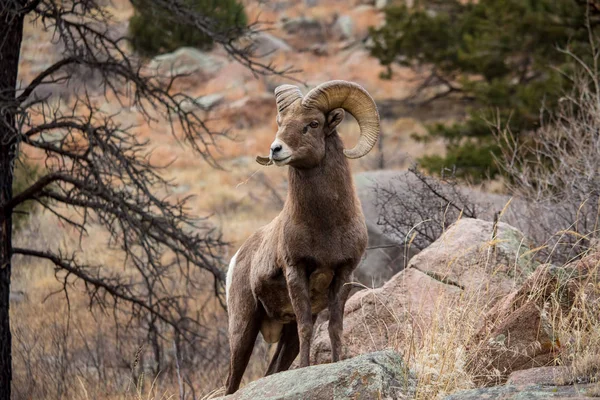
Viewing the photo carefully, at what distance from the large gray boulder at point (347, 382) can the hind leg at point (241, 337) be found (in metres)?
1.05

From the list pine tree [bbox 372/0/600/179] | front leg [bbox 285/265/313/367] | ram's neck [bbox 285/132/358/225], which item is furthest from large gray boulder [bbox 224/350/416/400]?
pine tree [bbox 372/0/600/179]

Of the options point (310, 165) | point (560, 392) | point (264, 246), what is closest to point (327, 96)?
point (310, 165)

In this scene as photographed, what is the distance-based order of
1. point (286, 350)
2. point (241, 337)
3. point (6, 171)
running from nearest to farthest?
point (241, 337)
point (286, 350)
point (6, 171)

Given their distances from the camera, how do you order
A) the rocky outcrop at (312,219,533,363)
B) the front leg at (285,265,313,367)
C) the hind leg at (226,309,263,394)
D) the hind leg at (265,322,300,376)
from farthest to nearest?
the rocky outcrop at (312,219,533,363) < the hind leg at (265,322,300,376) < the hind leg at (226,309,263,394) < the front leg at (285,265,313,367)

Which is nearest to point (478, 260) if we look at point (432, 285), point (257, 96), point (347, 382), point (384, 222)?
point (432, 285)

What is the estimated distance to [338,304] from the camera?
5.14 meters

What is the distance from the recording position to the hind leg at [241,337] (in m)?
5.69

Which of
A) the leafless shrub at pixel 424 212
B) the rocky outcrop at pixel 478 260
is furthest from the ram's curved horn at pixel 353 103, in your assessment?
the leafless shrub at pixel 424 212

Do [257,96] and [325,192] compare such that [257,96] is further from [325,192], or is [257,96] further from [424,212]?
[325,192]

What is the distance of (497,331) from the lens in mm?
5477

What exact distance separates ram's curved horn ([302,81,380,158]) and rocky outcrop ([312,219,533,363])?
140cm

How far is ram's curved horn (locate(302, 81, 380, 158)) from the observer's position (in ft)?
16.6

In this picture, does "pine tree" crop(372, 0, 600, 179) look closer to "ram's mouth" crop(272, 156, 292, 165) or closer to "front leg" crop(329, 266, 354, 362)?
"front leg" crop(329, 266, 354, 362)

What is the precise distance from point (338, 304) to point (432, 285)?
1.76 meters
